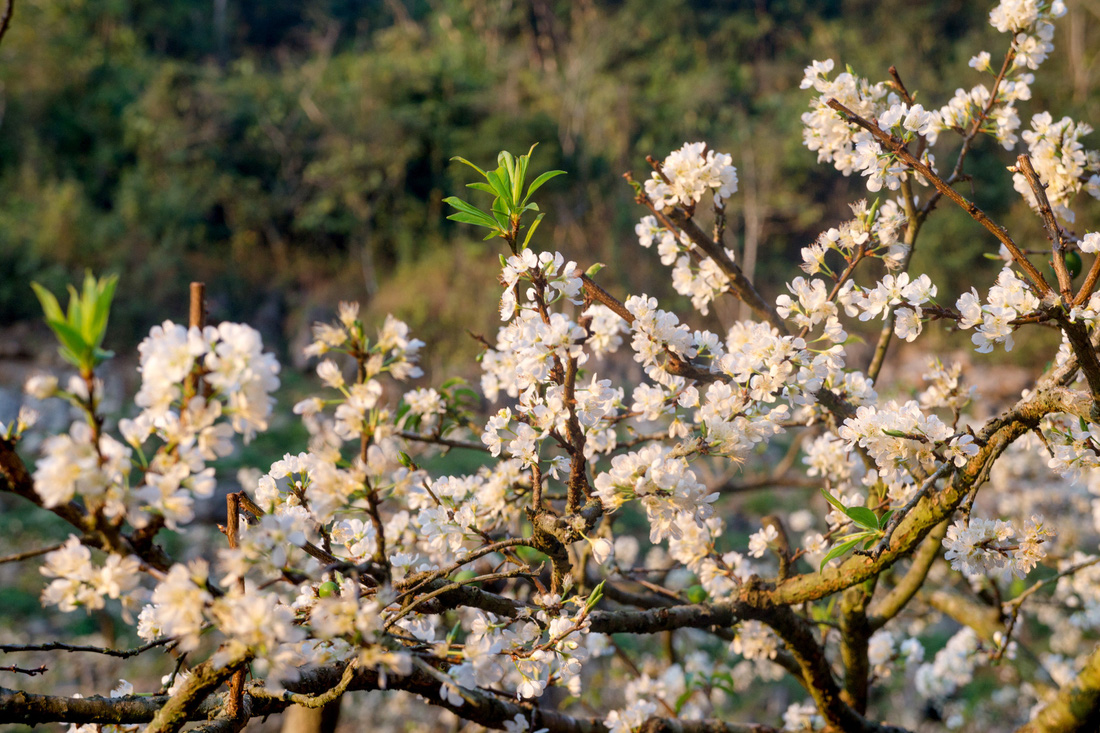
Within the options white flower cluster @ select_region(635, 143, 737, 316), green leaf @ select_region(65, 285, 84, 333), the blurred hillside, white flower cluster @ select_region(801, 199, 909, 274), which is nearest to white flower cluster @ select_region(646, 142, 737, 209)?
white flower cluster @ select_region(635, 143, 737, 316)

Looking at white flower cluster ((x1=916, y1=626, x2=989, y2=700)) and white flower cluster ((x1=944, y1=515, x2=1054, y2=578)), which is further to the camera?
white flower cluster ((x1=916, y1=626, x2=989, y2=700))

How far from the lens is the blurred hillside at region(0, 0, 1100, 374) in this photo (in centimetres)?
824

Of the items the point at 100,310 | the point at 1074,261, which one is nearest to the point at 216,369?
the point at 100,310

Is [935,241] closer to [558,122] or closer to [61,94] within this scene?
[558,122]

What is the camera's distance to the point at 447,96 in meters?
10.3

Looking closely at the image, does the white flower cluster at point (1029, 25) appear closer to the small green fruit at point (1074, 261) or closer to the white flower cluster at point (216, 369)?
the small green fruit at point (1074, 261)

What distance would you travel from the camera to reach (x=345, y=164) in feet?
30.5

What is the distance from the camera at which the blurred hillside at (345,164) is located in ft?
27.0

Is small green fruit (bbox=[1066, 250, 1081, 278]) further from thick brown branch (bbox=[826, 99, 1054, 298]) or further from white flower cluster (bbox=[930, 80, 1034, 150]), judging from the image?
thick brown branch (bbox=[826, 99, 1054, 298])

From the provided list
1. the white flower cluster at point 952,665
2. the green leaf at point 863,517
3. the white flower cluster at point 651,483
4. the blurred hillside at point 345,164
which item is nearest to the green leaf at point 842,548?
the green leaf at point 863,517

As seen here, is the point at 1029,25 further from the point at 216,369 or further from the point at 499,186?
the point at 216,369

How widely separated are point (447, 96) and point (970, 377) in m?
8.88

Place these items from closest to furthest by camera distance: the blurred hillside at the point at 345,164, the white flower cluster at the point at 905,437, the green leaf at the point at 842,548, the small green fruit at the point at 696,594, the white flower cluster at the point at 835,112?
the green leaf at the point at 842,548
the white flower cluster at the point at 905,437
the white flower cluster at the point at 835,112
the small green fruit at the point at 696,594
the blurred hillside at the point at 345,164

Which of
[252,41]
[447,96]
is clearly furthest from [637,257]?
[252,41]
